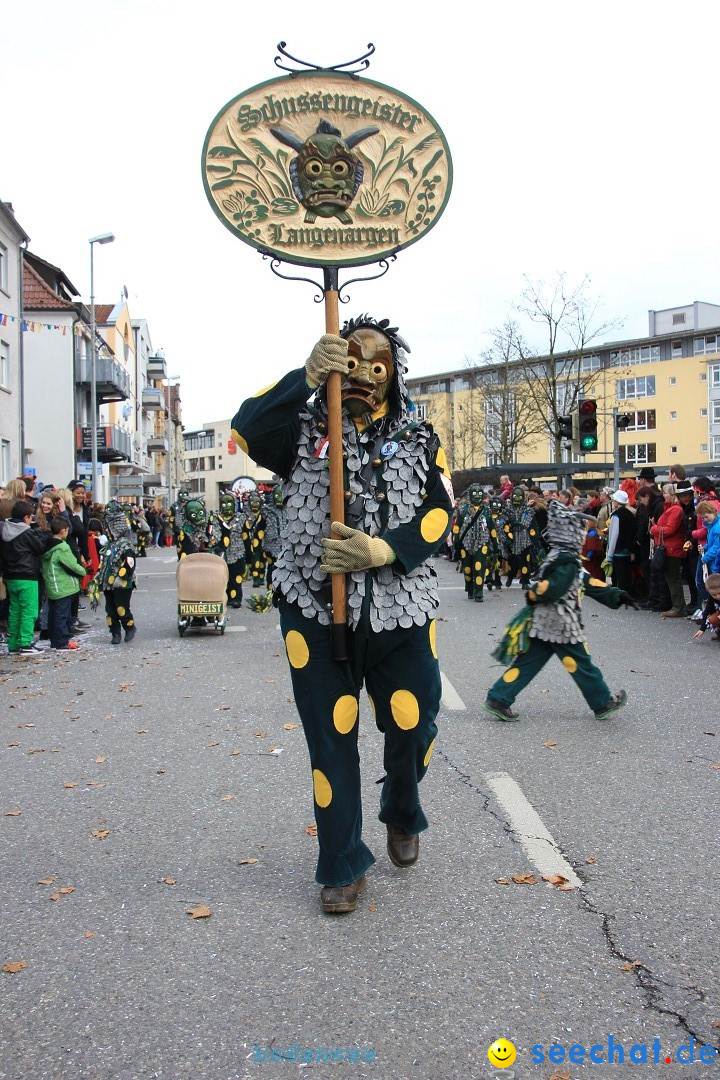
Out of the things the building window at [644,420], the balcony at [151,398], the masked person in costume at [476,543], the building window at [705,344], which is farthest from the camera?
the balcony at [151,398]

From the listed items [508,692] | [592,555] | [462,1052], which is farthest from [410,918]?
[592,555]

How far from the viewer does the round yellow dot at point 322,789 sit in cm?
356

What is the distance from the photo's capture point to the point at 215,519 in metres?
15.2

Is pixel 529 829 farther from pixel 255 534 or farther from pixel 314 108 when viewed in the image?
pixel 255 534

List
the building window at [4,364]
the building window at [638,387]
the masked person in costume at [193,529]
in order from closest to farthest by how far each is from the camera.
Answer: the masked person in costume at [193,529]
the building window at [4,364]
the building window at [638,387]

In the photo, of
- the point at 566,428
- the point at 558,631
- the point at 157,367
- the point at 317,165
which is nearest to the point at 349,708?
the point at 317,165

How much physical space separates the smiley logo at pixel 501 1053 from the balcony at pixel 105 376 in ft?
136

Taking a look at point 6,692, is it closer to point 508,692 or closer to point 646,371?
point 508,692

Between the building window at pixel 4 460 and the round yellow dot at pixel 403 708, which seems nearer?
the round yellow dot at pixel 403 708

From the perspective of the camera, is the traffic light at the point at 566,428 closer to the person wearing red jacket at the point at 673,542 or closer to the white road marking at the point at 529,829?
the person wearing red jacket at the point at 673,542

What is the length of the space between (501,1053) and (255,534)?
559 inches

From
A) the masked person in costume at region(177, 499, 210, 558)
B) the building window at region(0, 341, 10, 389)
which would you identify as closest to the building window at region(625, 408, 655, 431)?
the building window at region(0, 341, 10, 389)
